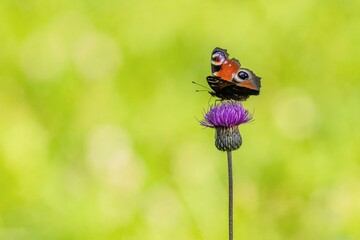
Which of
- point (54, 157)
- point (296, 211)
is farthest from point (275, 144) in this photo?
point (54, 157)

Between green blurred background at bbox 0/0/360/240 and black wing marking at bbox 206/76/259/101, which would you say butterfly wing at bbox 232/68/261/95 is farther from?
green blurred background at bbox 0/0/360/240

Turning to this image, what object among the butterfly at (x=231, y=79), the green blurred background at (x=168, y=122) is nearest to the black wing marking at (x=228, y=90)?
the butterfly at (x=231, y=79)

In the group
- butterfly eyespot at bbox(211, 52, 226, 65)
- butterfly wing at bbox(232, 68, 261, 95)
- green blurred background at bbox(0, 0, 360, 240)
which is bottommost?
butterfly wing at bbox(232, 68, 261, 95)

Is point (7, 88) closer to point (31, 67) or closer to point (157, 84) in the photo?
point (31, 67)

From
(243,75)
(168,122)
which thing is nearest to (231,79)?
(243,75)

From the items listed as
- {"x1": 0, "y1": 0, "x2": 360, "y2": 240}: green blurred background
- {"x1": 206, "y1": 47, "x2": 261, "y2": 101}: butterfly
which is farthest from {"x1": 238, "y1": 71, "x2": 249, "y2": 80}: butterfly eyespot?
{"x1": 0, "y1": 0, "x2": 360, "y2": 240}: green blurred background

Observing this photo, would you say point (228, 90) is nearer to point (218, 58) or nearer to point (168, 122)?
point (218, 58)
